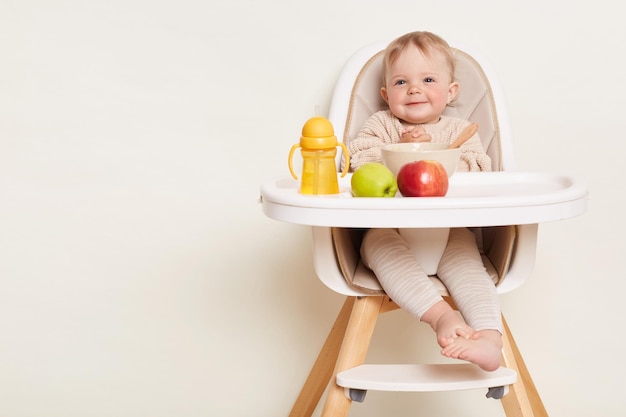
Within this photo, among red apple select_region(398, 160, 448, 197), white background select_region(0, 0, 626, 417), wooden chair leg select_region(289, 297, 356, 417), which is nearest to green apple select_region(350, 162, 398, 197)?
red apple select_region(398, 160, 448, 197)

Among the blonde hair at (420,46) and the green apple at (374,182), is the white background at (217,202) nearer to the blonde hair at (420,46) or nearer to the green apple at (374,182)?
the blonde hair at (420,46)

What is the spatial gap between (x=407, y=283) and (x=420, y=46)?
0.57m

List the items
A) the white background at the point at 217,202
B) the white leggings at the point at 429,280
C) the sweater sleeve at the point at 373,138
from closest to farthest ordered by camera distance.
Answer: the white leggings at the point at 429,280 → the sweater sleeve at the point at 373,138 → the white background at the point at 217,202

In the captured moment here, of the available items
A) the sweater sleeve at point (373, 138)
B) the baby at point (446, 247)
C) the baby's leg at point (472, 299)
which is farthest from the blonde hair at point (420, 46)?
the baby's leg at point (472, 299)

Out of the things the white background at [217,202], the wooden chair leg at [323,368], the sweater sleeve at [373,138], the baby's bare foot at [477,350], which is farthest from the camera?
the white background at [217,202]

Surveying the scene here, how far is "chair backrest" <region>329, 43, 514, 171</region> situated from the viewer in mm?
1974

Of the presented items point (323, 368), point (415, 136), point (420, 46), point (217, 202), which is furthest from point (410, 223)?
point (217, 202)

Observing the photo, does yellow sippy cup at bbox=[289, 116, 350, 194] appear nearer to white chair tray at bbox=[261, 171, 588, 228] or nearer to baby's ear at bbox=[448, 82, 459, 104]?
white chair tray at bbox=[261, 171, 588, 228]

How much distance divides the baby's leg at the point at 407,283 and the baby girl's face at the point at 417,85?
0.35 metres

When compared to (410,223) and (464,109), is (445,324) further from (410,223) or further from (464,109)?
(464,109)

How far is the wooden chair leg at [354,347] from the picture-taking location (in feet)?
5.46

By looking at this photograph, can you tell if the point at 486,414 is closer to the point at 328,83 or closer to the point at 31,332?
Answer: the point at 328,83

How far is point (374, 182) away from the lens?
1.50 m

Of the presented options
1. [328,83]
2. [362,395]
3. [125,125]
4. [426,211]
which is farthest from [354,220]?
[125,125]
